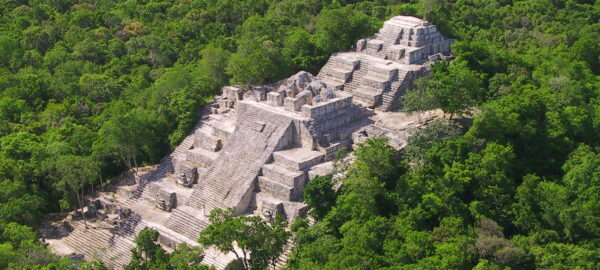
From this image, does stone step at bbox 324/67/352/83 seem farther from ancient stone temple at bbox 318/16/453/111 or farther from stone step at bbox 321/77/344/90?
stone step at bbox 321/77/344/90

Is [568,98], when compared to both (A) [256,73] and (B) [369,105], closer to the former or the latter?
(B) [369,105]

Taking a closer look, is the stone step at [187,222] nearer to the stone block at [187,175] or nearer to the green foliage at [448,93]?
the stone block at [187,175]

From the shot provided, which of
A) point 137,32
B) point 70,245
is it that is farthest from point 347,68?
point 137,32

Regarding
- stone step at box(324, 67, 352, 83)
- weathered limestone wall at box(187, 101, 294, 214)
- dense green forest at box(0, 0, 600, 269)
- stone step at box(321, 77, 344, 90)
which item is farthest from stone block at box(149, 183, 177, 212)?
stone step at box(324, 67, 352, 83)

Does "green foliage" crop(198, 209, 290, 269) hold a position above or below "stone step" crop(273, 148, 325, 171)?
below

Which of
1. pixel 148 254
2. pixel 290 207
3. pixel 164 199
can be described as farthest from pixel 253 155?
pixel 148 254

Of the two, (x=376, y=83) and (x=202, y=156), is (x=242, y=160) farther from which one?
(x=376, y=83)
